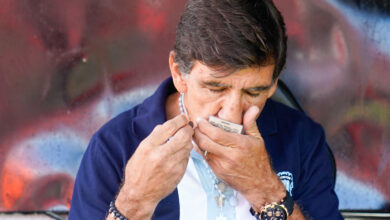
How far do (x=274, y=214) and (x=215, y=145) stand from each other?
412mm

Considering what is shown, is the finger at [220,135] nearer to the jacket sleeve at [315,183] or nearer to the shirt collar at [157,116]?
the shirt collar at [157,116]

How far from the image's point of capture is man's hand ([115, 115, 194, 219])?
70.2 inches

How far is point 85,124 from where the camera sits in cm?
282

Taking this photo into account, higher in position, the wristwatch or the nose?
the nose

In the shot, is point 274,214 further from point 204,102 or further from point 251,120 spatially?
point 204,102

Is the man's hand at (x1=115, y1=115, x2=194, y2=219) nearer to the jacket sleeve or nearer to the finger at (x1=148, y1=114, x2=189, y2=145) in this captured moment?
the finger at (x1=148, y1=114, x2=189, y2=145)

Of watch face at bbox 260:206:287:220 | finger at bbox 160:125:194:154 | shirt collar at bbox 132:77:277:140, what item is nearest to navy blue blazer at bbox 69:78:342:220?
shirt collar at bbox 132:77:277:140

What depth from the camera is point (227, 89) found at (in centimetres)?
191

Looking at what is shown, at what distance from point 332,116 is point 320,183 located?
645 mm

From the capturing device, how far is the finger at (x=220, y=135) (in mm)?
1796

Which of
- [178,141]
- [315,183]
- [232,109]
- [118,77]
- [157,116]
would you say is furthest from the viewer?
[118,77]

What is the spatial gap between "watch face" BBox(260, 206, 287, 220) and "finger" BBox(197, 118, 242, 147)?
1.16 ft

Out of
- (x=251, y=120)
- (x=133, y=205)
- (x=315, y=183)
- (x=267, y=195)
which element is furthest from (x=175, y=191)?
(x=315, y=183)

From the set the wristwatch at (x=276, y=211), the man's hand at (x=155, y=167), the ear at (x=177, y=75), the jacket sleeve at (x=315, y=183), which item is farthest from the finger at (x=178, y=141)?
the jacket sleeve at (x=315, y=183)
